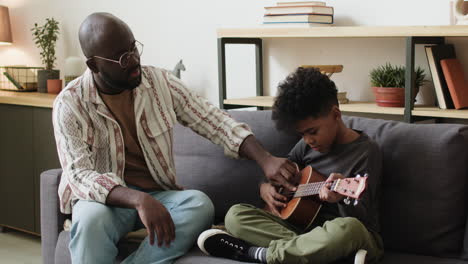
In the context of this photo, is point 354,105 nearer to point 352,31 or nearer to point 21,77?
point 352,31

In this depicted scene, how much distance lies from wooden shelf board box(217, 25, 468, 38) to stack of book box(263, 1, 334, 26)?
3 centimetres

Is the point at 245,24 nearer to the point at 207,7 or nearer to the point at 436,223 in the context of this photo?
the point at 207,7

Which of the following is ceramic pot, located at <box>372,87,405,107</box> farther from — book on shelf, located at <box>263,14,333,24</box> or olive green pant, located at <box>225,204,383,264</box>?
olive green pant, located at <box>225,204,383,264</box>

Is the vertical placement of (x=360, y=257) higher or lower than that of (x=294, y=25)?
lower

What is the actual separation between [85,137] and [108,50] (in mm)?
298

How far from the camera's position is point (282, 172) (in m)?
2.19

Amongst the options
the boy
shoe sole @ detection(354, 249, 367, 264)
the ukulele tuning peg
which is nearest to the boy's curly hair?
the boy

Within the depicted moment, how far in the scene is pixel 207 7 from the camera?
3455 mm

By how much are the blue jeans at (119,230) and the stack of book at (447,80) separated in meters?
1.01

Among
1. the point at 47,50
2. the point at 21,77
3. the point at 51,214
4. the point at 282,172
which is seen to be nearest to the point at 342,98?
the point at 282,172

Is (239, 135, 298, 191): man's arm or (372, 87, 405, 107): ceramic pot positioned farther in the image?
(372, 87, 405, 107): ceramic pot

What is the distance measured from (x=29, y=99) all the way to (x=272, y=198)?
190 cm

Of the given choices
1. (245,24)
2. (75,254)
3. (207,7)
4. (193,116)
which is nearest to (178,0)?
(207,7)

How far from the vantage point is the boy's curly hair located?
82.0 inches
